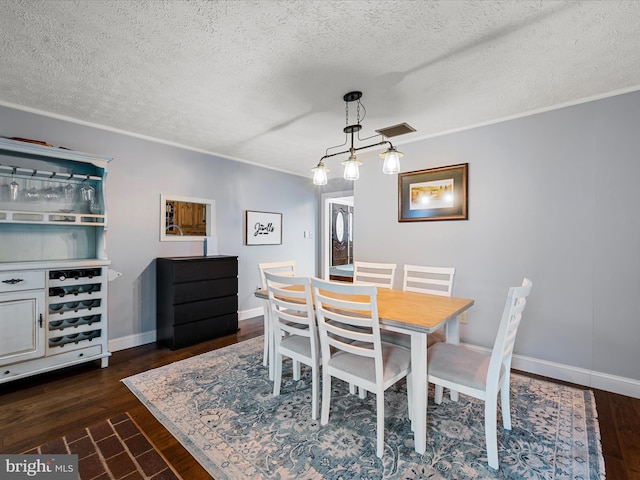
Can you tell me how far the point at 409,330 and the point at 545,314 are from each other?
183cm

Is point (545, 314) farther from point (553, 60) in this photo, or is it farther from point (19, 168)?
point (19, 168)

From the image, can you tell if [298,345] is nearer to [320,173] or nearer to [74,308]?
[320,173]

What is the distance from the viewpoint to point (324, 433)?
182 centimetres

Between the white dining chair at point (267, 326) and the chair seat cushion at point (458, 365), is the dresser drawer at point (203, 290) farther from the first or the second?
the chair seat cushion at point (458, 365)

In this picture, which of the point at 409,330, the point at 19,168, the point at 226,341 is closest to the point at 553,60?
the point at 409,330

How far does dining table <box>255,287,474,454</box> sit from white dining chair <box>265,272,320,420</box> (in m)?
0.49

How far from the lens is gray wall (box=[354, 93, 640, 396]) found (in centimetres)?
232

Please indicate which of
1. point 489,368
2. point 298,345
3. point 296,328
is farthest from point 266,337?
point 489,368

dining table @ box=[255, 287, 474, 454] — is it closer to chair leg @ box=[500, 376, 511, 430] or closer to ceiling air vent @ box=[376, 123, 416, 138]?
chair leg @ box=[500, 376, 511, 430]

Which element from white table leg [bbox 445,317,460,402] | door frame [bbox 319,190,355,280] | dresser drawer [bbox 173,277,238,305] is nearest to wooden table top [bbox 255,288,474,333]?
white table leg [bbox 445,317,460,402]

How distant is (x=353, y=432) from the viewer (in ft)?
5.99

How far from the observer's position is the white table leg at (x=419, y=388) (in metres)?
1.64

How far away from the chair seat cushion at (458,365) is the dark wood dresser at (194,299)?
2.55m

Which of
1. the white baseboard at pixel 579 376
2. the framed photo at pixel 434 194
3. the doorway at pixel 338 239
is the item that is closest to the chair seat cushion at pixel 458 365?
the white baseboard at pixel 579 376
